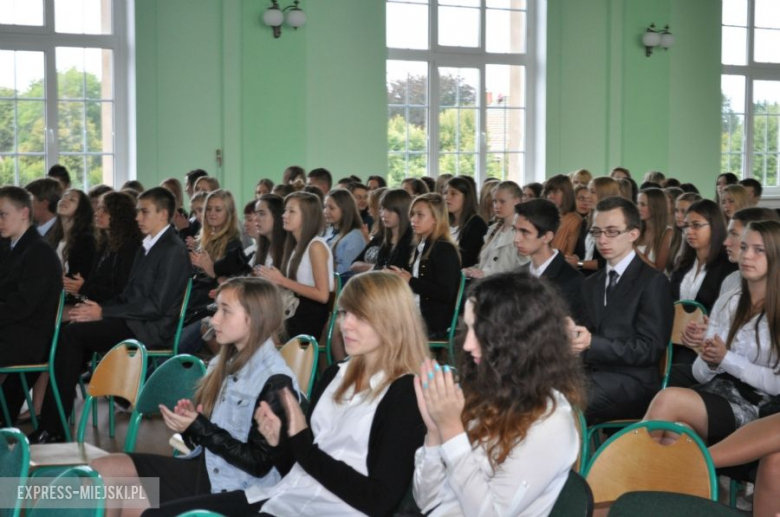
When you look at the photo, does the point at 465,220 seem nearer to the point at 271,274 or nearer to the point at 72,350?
the point at 271,274

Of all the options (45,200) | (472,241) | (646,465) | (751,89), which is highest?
(751,89)

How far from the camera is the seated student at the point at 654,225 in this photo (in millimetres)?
6320

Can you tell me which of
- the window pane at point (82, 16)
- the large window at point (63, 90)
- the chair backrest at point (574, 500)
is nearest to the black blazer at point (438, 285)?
the chair backrest at point (574, 500)

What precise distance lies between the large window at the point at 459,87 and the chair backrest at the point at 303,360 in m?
7.63

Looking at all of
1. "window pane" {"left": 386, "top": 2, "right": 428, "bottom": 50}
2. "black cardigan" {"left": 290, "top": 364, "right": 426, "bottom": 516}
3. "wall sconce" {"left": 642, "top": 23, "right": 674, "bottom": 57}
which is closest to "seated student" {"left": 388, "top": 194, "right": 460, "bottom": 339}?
"black cardigan" {"left": 290, "top": 364, "right": 426, "bottom": 516}

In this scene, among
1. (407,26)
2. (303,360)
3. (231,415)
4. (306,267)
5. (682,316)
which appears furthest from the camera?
(407,26)

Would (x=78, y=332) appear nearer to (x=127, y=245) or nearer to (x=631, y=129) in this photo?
(x=127, y=245)

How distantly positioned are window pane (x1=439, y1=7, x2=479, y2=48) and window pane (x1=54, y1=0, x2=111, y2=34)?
3710 mm

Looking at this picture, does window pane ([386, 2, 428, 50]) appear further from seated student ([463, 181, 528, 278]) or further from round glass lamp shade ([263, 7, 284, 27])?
seated student ([463, 181, 528, 278])

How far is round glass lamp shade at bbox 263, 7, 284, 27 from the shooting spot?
395 inches

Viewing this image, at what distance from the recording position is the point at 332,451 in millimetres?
2678

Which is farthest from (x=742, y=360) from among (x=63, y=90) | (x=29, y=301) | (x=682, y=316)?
(x=63, y=90)

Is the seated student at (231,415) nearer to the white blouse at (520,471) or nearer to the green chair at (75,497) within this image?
the green chair at (75,497)

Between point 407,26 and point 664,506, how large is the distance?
9.78 meters
